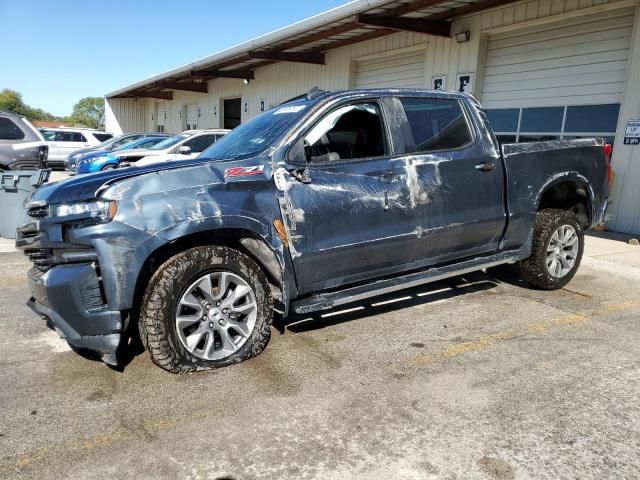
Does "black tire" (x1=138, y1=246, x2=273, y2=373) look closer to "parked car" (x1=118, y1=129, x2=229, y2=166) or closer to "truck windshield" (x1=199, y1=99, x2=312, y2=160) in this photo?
"truck windshield" (x1=199, y1=99, x2=312, y2=160)

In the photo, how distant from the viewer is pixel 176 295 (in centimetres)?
319

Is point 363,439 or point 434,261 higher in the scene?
point 434,261

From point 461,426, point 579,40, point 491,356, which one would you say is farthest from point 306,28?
point 461,426

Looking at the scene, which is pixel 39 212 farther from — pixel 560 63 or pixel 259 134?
pixel 560 63

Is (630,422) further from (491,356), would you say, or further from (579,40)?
(579,40)

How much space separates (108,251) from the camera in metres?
3.00

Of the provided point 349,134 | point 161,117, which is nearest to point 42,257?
point 349,134

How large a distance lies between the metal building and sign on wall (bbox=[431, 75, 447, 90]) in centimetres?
2

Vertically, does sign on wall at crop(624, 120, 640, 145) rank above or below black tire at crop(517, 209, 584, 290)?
above

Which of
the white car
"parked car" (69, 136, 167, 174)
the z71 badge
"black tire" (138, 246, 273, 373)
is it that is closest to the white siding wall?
the white car

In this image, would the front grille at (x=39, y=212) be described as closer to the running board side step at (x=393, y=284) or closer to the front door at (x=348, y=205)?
the front door at (x=348, y=205)

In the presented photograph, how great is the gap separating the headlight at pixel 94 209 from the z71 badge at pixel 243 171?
30.0 inches

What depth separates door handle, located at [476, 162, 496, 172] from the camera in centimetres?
448

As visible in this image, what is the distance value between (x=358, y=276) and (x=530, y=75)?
8487 mm
